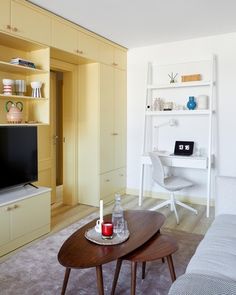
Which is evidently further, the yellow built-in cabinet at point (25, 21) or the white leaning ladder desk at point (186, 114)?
the white leaning ladder desk at point (186, 114)

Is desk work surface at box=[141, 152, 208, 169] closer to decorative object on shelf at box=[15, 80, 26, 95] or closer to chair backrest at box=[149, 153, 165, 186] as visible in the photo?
chair backrest at box=[149, 153, 165, 186]

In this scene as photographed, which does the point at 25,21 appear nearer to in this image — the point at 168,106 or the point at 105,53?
the point at 105,53

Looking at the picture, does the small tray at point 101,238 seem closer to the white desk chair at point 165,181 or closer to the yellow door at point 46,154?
the white desk chair at point 165,181

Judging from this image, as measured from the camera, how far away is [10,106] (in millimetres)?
3180

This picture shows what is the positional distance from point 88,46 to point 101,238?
8.88 feet

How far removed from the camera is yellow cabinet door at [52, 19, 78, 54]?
325cm

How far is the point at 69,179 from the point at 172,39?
2.56 meters

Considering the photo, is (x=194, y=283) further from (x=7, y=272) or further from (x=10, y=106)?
(x=10, y=106)

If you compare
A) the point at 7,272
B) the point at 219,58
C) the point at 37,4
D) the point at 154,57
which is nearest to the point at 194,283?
the point at 7,272

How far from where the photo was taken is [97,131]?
13.6ft

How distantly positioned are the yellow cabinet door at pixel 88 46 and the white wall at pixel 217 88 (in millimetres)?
942

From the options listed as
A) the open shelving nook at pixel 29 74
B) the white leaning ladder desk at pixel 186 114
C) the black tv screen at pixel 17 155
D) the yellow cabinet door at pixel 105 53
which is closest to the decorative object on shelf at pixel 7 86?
the open shelving nook at pixel 29 74

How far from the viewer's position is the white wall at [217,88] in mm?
4008

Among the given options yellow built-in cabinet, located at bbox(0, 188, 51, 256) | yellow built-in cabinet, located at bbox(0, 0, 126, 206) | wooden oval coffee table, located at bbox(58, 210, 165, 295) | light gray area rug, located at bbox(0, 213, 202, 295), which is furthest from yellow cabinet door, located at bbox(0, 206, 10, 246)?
yellow built-in cabinet, located at bbox(0, 0, 126, 206)
